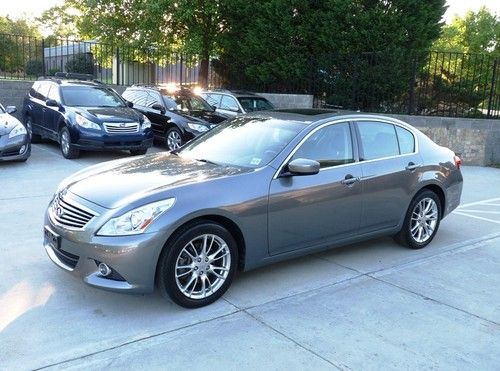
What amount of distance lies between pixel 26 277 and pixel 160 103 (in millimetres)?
8678

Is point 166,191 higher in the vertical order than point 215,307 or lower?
higher

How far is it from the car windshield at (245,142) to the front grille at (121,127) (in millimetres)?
5379

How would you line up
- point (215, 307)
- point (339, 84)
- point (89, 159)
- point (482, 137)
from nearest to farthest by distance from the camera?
point (215, 307), point (89, 159), point (482, 137), point (339, 84)

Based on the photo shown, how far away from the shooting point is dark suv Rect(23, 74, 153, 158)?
34.5 ft

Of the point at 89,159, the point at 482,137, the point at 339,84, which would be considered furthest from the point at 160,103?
the point at 482,137

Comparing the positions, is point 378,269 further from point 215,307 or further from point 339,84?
point 339,84

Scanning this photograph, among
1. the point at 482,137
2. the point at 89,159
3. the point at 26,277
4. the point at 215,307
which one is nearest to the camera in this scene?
the point at 215,307

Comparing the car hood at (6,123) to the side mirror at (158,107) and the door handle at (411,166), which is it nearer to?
the side mirror at (158,107)

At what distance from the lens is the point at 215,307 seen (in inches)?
167

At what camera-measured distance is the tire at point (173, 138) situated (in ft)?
Answer: 39.9

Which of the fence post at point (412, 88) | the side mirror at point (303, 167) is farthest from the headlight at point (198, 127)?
the side mirror at point (303, 167)

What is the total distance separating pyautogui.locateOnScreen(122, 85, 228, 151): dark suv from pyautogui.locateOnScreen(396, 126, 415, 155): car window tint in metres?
6.35

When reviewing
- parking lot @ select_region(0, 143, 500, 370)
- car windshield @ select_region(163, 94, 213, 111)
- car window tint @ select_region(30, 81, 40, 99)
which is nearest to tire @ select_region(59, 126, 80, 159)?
car window tint @ select_region(30, 81, 40, 99)

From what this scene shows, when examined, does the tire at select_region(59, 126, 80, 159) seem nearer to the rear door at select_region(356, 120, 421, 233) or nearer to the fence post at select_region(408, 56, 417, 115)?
the rear door at select_region(356, 120, 421, 233)
